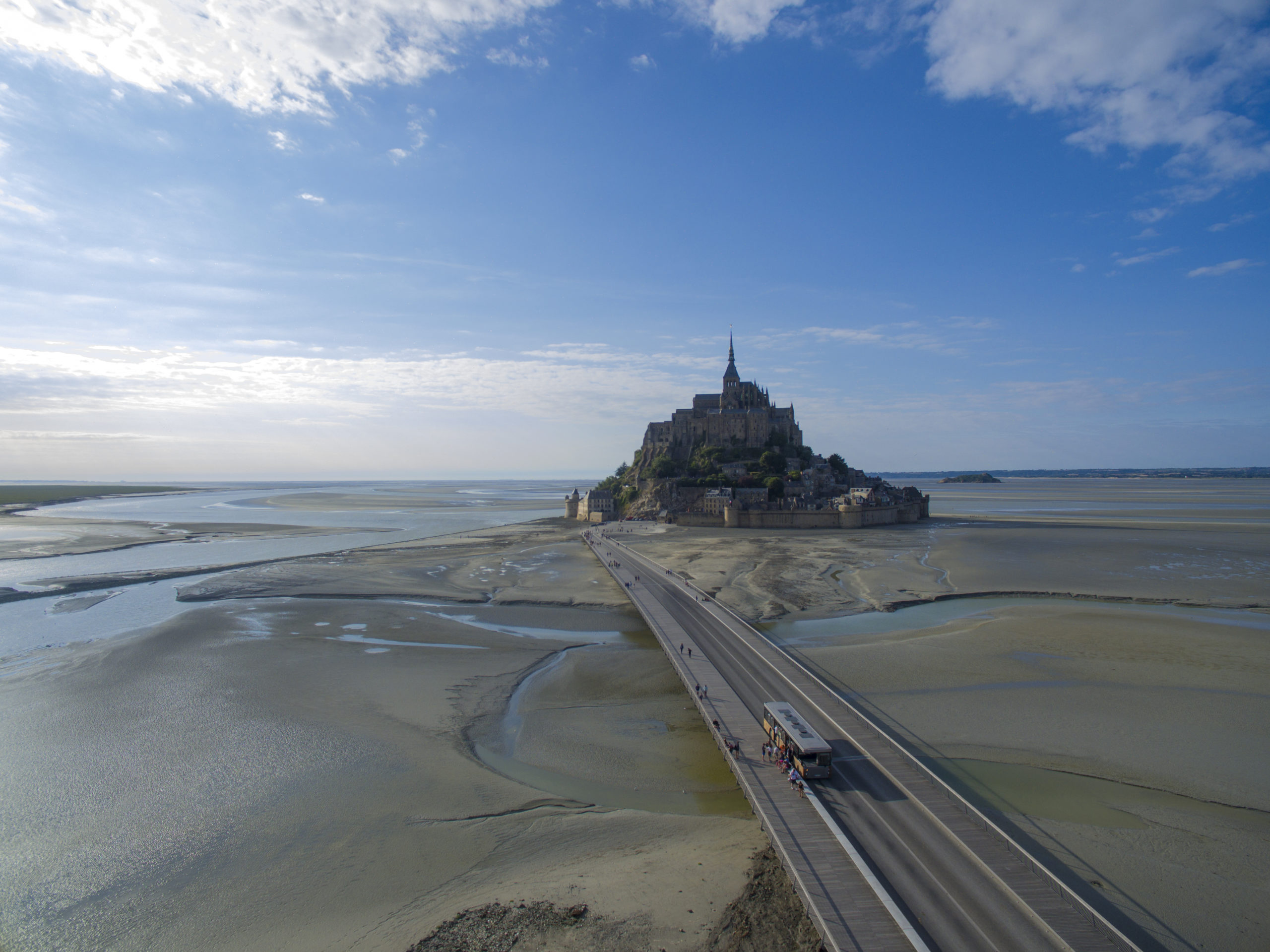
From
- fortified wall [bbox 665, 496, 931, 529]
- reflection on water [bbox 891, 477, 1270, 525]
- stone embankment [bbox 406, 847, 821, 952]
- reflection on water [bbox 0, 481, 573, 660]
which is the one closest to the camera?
stone embankment [bbox 406, 847, 821, 952]

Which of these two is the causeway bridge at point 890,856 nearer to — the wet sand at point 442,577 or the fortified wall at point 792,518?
the wet sand at point 442,577

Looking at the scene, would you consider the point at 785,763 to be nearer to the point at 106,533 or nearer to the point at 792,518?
the point at 792,518

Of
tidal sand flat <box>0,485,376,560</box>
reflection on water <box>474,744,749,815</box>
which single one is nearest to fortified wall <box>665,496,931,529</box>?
tidal sand flat <box>0,485,376,560</box>

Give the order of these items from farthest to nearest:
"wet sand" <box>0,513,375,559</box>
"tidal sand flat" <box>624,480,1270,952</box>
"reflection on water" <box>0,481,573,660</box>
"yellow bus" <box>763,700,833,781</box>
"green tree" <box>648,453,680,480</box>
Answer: "green tree" <box>648,453,680,480</box> → "wet sand" <box>0,513,375,559</box> → "reflection on water" <box>0,481,573,660</box> → "yellow bus" <box>763,700,833,781</box> → "tidal sand flat" <box>624,480,1270,952</box>

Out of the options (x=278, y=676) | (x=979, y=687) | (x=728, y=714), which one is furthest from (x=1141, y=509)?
(x=278, y=676)

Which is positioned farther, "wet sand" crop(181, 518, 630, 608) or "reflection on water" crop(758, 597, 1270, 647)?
"wet sand" crop(181, 518, 630, 608)

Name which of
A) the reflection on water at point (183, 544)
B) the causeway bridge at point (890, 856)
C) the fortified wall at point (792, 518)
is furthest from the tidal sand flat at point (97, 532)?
the causeway bridge at point (890, 856)

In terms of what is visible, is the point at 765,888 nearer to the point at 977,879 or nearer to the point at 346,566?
the point at 977,879

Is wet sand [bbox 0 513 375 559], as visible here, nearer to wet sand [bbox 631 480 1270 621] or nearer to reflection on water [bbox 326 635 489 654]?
reflection on water [bbox 326 635 489 654]
